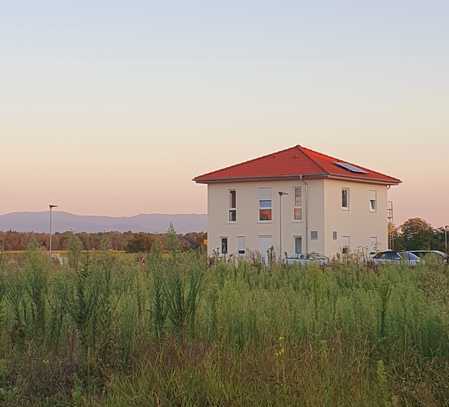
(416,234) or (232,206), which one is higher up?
(232,206)

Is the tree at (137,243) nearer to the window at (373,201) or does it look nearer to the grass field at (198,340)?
the grass field at (198,340)

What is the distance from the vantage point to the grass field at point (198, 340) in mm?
6406

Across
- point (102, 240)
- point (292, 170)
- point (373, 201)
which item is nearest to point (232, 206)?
point (292, 170)

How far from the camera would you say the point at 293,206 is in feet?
138

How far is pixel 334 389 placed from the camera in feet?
20.4

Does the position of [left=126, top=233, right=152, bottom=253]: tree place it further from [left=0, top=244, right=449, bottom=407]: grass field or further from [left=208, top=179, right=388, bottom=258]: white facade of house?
[left=208, top=179, right=388, bottom=258]: white facade of house

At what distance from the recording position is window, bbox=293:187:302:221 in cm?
4172

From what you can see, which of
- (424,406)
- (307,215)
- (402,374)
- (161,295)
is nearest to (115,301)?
(161,295)

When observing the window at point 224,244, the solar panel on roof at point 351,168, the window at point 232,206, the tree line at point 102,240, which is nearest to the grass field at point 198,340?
the tree line at point 102,240

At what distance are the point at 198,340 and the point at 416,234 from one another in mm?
40321

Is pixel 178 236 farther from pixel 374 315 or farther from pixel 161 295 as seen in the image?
pixel 374 315

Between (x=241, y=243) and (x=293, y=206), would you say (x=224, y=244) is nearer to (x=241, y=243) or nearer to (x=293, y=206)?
(x=241, y=243)

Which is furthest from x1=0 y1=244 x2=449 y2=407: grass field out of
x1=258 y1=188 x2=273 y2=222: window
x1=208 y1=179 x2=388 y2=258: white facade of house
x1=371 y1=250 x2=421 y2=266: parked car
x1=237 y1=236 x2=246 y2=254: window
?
x1=237 y1=236 x2=246 y2=254: window

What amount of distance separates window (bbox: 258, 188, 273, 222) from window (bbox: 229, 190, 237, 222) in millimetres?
1585
